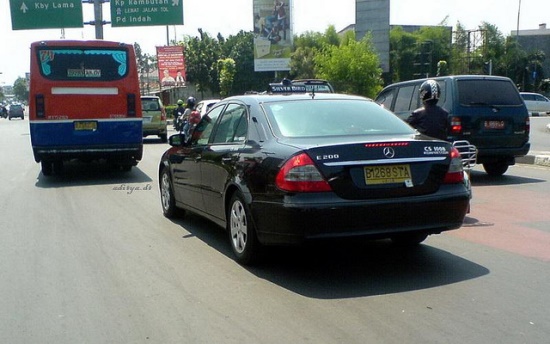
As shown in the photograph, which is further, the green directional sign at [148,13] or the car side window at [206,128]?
the green directional sign at [148,13]

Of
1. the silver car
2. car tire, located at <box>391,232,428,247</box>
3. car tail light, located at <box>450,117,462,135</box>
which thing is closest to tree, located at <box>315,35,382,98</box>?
the silver car

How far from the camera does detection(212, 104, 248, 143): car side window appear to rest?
21.9 ft

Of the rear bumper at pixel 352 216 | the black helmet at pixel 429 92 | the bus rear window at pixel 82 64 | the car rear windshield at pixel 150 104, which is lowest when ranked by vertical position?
the rear bumper at pixel 352 216

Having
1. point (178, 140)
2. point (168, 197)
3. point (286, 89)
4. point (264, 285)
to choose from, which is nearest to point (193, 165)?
point (178, 140)

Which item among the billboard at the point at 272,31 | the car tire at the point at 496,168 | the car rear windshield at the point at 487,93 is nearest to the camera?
the car rear windshield at the point at 487,93

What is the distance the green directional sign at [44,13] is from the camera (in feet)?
95.7

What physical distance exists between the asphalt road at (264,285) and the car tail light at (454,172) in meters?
0.38

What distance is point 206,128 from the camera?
7.73 meters

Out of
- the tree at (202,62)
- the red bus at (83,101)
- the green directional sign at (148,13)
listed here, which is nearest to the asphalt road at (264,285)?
the red bus at (83,101)

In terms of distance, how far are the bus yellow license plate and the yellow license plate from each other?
31.0 ft

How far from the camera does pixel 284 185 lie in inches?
216

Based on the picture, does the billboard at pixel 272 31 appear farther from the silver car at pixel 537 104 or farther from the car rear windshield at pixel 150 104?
the silver car at pixel 537 104

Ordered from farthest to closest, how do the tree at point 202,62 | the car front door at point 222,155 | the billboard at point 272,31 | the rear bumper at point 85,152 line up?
the tree at point 202,62 < the billboard at point 272,31 < the rear bumper at point 85,152 < the car front door at point 222,155

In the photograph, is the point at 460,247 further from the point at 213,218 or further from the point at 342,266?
the point at 213,218
